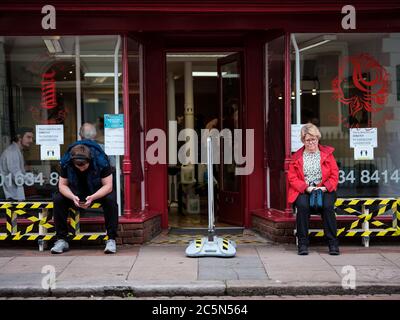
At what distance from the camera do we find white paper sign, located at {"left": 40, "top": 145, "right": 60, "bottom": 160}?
8508 mm

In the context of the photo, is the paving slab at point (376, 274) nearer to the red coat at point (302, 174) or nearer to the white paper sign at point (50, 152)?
the red coat at point (302, 174)

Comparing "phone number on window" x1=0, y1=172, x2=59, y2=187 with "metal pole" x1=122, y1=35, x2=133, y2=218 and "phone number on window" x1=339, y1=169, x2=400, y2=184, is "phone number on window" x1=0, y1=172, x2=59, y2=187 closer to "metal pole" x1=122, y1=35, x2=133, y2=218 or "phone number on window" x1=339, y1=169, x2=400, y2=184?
"metal pole" x1=122, y1=35, x2=133, y2=218

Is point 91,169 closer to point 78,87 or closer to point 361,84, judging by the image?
point 78,87

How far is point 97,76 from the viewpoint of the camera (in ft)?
28.2

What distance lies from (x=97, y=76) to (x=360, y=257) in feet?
14.7

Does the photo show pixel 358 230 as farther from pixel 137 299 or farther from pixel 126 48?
pixel 126 48

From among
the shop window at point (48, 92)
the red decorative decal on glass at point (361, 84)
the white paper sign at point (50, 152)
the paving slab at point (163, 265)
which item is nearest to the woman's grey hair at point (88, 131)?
the shop window at point (48, 92)

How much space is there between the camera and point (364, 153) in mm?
8578

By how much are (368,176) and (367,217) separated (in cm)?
81

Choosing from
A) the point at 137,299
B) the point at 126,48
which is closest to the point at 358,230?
the point at 137,299

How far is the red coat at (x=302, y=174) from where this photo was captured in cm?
753

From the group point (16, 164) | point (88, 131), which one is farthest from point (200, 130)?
point (16, 164)

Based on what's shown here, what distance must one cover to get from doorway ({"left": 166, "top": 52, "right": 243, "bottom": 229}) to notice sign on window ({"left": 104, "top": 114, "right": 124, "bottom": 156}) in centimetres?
170

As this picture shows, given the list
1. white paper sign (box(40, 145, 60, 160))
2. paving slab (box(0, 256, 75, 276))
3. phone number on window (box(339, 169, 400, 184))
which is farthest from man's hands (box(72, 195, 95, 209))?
phone number on window (box(339, 169, 400, 184))
